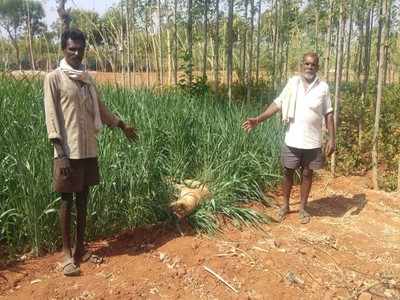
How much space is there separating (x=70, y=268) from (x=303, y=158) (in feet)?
7.40

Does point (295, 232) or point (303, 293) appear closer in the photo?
point (303, 293)

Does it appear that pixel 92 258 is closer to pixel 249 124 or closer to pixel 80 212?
pixel 80 212

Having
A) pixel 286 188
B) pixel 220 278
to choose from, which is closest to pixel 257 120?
pixel 286 188

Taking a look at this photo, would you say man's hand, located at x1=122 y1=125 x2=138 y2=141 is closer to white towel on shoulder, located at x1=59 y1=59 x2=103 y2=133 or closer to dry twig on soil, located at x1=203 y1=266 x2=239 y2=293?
white towel on shoulder, located at x1=59 y1=59 x2=103 y2=133

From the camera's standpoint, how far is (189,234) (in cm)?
375

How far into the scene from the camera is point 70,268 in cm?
299

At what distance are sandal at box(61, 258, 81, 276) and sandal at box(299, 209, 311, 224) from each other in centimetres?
215

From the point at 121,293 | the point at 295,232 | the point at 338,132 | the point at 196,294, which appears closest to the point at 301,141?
the point at 295,232

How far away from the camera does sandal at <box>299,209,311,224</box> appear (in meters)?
4.24

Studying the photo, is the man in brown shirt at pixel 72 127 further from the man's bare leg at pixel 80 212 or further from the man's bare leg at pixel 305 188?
the man's bare leg at pixel 305 188

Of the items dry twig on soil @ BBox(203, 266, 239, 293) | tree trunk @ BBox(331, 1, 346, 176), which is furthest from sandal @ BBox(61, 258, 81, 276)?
tree trunk @ BBox(331, 1, 346, 176)

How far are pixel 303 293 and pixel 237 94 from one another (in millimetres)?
6991

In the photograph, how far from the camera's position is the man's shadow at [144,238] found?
3.45m

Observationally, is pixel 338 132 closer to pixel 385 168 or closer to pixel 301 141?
pixel 385 168
